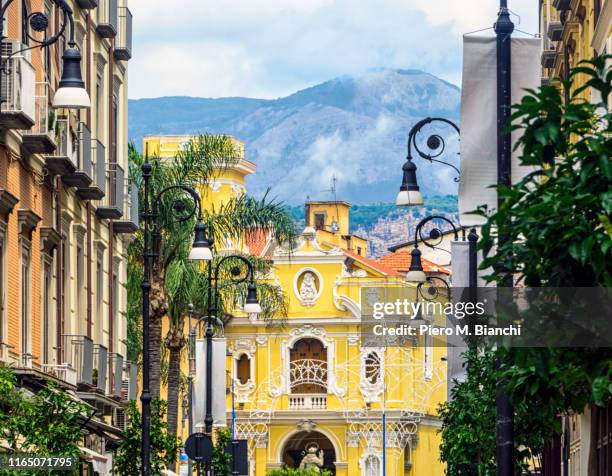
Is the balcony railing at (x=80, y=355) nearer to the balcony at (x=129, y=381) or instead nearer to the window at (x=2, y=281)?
the balcony at (x=129, y=381)

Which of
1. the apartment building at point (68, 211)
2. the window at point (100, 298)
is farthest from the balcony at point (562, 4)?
the window at point (100, 298)

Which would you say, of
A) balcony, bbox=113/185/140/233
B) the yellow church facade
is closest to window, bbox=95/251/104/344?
balcony, bbox=113/185/140/233

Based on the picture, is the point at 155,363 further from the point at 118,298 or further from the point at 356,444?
the point at 356,444

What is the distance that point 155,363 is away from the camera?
50.3 metres

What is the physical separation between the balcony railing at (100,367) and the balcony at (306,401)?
51191mm

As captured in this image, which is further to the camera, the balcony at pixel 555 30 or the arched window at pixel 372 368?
the arched window at pixel 372 368

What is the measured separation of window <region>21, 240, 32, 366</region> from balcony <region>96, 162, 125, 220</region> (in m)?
8.27

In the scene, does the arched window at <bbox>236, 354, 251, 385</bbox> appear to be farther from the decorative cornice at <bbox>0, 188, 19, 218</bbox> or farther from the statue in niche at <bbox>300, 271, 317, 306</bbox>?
the decorative cornice at <bbox>0, 188, 19, 218</bbox>

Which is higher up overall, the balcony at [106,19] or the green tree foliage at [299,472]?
the balcony at [106,19]

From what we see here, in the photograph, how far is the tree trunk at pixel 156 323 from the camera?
1933 inches

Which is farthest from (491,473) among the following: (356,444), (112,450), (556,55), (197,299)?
(356,444)

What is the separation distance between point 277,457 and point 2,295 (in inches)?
2427

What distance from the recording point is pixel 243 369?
91.1 metres

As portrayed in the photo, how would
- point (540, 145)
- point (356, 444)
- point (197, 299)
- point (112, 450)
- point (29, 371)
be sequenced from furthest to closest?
point (356, 444) < point (197, 299) < point (112, 450) < point (29, 371) < point (540, 145)
